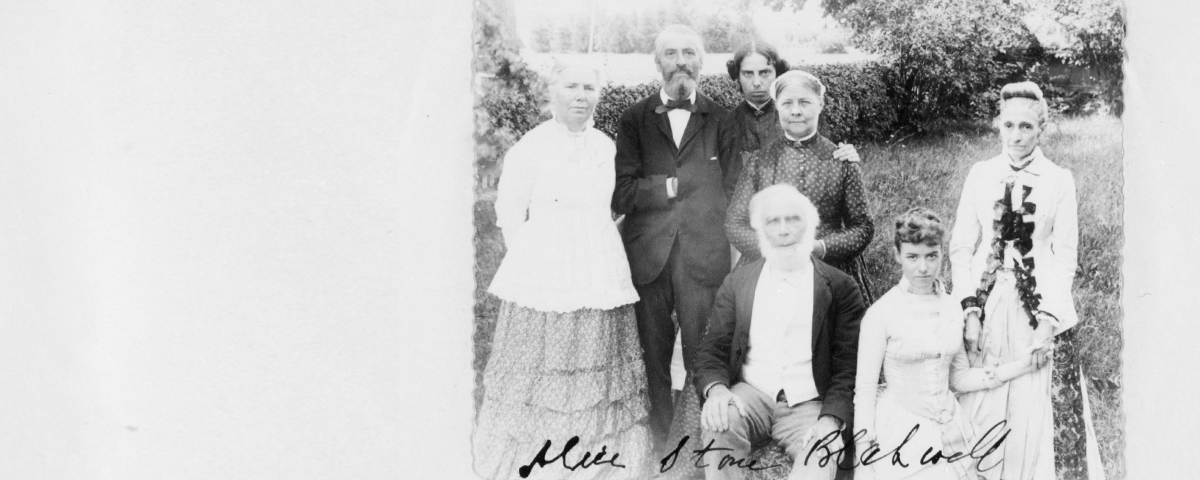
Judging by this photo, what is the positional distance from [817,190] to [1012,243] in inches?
19.3

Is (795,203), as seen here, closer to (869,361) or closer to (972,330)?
(869,361)

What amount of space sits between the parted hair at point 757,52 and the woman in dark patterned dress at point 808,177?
32mm

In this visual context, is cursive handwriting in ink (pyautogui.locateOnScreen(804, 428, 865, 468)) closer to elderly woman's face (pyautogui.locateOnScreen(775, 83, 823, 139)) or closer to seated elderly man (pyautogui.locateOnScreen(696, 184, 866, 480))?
seated elderly man (pyautogui.locateOnScreen(696, 184, 866, 480))

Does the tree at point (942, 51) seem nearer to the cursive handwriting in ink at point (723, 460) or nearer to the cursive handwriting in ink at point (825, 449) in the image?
the cursive handwriting in ink at point (825, 449)

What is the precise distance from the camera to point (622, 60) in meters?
1.84

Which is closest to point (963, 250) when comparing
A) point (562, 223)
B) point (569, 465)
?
point (562, 223)

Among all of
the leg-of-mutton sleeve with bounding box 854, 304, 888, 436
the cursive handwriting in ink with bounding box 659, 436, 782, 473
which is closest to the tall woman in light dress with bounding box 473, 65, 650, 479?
the cursive handwriting in ink with bounding box 659, 436, 782, 473

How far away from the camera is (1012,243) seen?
188 cm

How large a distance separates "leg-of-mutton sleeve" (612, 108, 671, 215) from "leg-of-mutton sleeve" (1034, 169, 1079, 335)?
906mm

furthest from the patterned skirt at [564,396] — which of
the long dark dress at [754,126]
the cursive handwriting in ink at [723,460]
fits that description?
the long dark dress at [754,126]

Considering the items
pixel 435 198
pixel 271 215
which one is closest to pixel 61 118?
pixel 271 215

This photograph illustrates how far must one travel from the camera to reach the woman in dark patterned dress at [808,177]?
182cm

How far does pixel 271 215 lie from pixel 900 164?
146cm

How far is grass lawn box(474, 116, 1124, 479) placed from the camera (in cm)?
186
